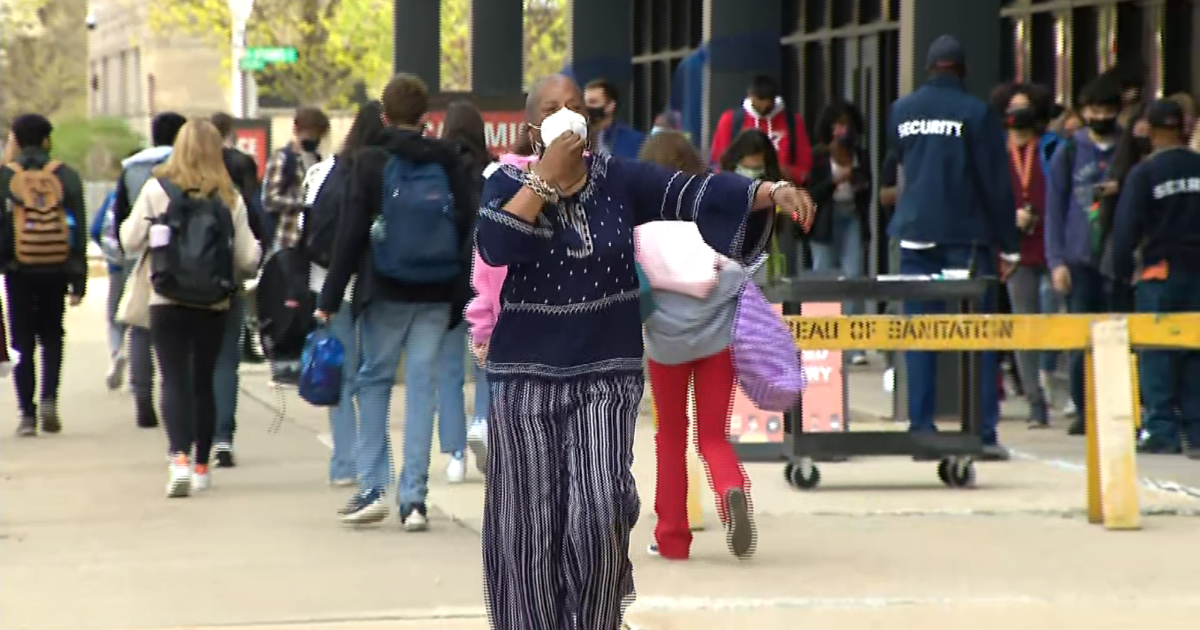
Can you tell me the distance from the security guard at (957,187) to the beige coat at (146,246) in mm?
3433

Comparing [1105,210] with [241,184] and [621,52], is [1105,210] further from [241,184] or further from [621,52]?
[621,52]

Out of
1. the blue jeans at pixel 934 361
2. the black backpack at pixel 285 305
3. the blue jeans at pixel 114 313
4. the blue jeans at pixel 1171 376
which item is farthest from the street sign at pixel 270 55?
the black backpack at pixel 285 305

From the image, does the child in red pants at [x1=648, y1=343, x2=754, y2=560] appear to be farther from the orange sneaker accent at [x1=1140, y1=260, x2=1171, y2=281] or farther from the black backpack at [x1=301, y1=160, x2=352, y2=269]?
the orange sneaker accent at [x1=1140, y1=260, x2=1171, y2=281]

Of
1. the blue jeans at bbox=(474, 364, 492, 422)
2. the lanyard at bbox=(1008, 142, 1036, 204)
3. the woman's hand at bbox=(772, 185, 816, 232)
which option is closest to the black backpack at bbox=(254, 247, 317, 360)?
the blue jeans at bbox=(474, 364, 492, 422)

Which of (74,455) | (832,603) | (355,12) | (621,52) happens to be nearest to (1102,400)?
(832,603)

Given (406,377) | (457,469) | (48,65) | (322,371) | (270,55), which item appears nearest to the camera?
(406,377)

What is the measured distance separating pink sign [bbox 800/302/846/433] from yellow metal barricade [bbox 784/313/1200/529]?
98 cm

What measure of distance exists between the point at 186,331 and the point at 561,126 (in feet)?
18.6

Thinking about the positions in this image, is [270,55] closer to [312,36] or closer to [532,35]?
[312,36]

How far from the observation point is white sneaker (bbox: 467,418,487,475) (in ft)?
38.1

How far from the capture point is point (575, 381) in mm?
6922

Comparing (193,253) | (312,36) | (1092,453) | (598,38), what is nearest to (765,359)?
(1092,453)

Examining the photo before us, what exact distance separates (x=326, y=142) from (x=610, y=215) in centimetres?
952

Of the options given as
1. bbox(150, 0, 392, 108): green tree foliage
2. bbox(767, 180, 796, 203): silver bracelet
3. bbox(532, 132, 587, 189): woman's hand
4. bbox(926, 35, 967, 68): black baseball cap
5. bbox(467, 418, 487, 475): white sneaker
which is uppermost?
bbox(150, 0, 392, 108): green tree foliage
